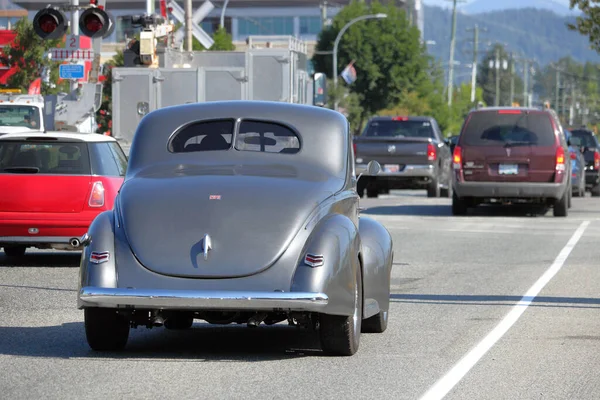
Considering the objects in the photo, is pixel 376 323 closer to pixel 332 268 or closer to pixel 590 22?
pixel 332 268

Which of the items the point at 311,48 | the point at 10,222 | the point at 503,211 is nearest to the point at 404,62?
the point at 311,48

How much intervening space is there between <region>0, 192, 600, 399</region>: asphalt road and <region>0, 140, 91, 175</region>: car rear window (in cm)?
A: 108

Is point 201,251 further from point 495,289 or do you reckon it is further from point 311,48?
point 311,48

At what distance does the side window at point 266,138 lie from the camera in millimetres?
10305

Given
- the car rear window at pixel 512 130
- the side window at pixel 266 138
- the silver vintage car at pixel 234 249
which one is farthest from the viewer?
the car rear window at pixel 512 130

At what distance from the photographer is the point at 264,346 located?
1000 cm

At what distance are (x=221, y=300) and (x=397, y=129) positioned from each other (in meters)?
26.2

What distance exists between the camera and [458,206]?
89.6 ft

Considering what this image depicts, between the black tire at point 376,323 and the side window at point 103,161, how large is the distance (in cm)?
591

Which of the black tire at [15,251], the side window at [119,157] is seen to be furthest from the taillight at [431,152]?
the side window at [119,157]

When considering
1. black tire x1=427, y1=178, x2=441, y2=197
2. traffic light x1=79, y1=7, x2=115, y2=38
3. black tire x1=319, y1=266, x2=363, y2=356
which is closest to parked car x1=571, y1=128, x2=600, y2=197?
black tire x1=427, y1=178, x2=441, y2=197

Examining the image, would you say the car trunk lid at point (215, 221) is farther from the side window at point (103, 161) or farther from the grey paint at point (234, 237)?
the side window at point (103, 161)

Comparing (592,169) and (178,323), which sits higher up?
(178,323)

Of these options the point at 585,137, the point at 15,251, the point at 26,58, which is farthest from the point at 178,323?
the point at 26,58
